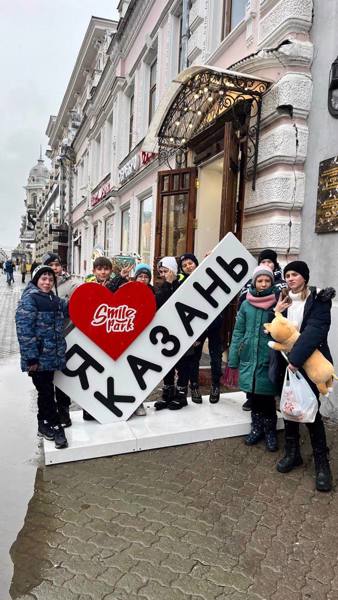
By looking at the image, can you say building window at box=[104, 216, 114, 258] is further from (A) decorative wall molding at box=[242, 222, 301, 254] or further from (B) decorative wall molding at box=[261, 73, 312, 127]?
(B) decorative wall molding at box=[261, 73, 312, 127]

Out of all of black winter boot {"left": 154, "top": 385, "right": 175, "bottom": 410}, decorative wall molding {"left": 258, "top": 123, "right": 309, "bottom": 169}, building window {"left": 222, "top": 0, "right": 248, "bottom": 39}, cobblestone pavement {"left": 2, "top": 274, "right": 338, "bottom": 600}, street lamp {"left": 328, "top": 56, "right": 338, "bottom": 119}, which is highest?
building window {"left": 222, "top": 0, "right": 248, "bottom": 39}

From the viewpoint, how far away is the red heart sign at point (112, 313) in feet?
11.6

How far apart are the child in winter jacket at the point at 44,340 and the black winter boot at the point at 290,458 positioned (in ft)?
5.51

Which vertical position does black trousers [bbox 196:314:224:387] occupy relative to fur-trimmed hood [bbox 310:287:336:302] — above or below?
below

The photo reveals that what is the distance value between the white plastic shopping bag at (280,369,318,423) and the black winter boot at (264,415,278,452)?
541mm

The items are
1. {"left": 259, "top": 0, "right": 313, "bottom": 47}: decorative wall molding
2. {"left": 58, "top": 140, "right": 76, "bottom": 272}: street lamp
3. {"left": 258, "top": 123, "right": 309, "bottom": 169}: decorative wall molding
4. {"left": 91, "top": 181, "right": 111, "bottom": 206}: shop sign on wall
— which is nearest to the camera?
{"left": 259, "top": 0, "right": 313, "bottom": 47}: decorative wall molding

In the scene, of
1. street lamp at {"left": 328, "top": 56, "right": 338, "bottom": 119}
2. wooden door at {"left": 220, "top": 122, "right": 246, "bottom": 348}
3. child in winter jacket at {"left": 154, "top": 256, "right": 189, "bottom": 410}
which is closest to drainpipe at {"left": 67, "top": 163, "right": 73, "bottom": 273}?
wooden door at {"left": 220, "top": 122, "right": 246, "bottom": 348}

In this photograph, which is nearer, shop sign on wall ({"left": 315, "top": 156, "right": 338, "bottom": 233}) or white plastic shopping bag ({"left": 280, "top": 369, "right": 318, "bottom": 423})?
white plastic shopping bag ({"left": 280, "top": 369, "right": 318, "bottom": 423})

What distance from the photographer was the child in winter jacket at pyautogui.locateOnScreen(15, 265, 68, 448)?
3.20m

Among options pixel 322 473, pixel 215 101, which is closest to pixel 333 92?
pixel 215 101

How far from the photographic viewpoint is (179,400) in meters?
4.17

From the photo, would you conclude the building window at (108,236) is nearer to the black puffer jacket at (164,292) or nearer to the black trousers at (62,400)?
the black puffer jacket at (164,292)

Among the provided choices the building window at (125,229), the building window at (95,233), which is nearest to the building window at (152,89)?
the building window at (125,229)

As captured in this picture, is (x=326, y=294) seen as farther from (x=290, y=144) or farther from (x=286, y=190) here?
(x=290, y=144)
